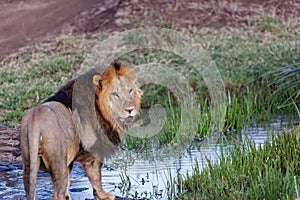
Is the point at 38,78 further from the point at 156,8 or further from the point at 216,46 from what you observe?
the point at 156,8

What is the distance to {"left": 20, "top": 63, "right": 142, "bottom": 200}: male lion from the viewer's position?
4766 mm

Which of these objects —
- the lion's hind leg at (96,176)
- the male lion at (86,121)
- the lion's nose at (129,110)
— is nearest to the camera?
the male lion at (86,121)

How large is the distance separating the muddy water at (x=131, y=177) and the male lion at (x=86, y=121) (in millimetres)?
415

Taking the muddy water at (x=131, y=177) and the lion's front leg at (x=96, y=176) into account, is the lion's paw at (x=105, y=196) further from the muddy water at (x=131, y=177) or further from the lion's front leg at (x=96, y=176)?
the muddy water at (x=131, y=177)

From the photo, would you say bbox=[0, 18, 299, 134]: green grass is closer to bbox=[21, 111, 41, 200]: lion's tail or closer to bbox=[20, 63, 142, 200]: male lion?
bbox=[20, 63, 142, 200]: male lion

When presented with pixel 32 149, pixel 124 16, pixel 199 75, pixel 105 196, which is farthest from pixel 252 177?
pixel 124 16

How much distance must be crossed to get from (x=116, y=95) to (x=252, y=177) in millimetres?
1191

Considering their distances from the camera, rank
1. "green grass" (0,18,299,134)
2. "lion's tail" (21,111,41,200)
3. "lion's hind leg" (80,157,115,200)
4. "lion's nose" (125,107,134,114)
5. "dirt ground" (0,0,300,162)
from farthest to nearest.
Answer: "dirt ground" (0,0,300,162) < "green grass" (0,18,299,134) < "lion's hind leg" (80,157,115,200) < "lion's nose" (125,107,134,114) < "lion's tail" (21,111,41,200)

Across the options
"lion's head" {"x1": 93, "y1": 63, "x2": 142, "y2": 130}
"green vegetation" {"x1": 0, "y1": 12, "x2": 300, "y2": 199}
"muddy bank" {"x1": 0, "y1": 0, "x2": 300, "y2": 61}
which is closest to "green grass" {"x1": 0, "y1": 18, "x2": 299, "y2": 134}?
"green vegetation" {"x1": 0, "y1": 12, "x2": 300, "y2": 199}

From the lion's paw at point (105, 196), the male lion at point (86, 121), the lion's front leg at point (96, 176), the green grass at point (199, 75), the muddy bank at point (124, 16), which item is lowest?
the lion's paw at point (105, 196)

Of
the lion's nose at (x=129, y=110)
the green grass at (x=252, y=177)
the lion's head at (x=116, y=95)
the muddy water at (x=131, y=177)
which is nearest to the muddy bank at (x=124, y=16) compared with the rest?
the muddy water at (x=131, y=177)

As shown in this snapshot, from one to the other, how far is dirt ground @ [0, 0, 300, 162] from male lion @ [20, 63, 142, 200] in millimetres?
9691

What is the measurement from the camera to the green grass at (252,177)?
4.85 metres

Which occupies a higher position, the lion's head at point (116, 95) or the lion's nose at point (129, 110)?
the lion's head at point (116, 95)
